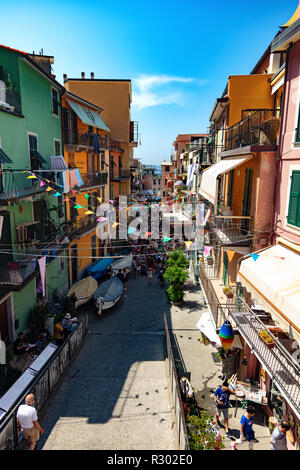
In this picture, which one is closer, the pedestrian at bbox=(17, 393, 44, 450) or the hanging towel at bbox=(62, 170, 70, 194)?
the pedestrian at bbox=(17, 393, 44, 450)

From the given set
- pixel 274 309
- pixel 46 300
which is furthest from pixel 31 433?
pixel 46 300

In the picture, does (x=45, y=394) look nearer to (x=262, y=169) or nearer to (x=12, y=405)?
(x=12, y=405)

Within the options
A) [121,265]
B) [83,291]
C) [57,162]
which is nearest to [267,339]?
[83,291]

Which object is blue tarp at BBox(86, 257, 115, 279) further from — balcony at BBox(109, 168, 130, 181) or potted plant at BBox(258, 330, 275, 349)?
potted plant at BBox(258, 330, 275, 349)

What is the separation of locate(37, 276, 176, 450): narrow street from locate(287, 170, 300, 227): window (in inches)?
290

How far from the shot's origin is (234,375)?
11.9m

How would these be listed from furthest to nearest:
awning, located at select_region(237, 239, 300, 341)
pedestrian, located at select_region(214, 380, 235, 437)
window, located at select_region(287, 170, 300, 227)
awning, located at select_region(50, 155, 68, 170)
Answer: awning, located at select_region(50, 155, 68, 170) → pedestrian, located at select_region(214, 380, 235, 437) → window, located at select_region(287, 170, 300, 227) → awning, located at select_region(237, 239, 300, 341)

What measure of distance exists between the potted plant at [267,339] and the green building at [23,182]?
346 inches

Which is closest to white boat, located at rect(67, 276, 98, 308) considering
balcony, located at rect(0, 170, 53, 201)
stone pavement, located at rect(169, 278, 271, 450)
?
stone pavement, located at rect(169, 278, 271, 450)

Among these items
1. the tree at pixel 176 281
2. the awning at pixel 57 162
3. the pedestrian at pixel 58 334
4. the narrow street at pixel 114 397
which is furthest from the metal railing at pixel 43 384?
the awning at pixel 57 162

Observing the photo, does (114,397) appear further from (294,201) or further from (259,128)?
(259,128)

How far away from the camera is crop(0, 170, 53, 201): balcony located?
1128 centimetres

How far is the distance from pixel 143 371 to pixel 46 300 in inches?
297

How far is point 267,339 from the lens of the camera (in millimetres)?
8062
